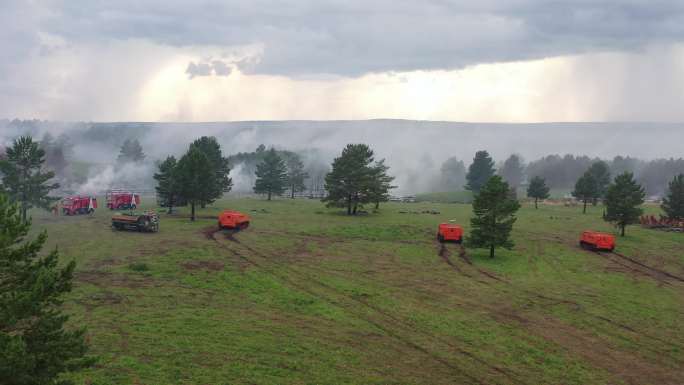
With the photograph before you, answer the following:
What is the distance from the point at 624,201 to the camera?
62.9m

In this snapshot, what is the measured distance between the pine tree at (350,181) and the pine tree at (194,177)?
19823 mm

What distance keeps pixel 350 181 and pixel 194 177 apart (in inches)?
954

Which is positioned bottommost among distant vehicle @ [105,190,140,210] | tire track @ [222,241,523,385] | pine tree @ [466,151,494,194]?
tire track @ [222,241,523,385]

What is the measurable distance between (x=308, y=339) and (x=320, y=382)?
5.34 metres

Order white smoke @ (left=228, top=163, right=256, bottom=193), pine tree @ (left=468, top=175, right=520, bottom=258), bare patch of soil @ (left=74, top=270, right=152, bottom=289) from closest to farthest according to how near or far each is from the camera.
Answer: bare patch of soil @ (left=74, top=270, right=152, bottom=289) → pine tree @ (left=468, top=175, right=520, bottom=258) → white smoke @ (left=228, top=163, right=256, bottom=193)

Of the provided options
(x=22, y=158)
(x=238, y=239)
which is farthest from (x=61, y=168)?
(x=238, y=239)

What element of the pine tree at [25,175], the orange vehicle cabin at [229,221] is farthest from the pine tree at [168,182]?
the pine tree at [25,175]

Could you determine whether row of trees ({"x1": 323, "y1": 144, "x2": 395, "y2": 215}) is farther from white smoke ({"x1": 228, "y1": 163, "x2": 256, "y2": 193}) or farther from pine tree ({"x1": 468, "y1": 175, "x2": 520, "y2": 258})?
white smoke ({"x1": 228, "y1": 163, "x2": 256, "y2": 193})

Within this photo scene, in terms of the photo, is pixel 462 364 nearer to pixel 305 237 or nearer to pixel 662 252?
pixel 305 237

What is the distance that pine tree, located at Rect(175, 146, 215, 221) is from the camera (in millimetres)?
69062

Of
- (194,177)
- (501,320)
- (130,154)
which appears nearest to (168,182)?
(194,177)

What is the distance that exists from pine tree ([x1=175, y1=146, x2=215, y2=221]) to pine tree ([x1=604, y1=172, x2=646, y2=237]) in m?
49.1

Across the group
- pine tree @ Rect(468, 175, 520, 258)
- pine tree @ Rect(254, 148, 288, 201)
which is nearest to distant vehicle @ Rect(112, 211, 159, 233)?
pine tree @ Rect(468, 175, 520, 258)

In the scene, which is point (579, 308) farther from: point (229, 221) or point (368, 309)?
point (229, 221)
